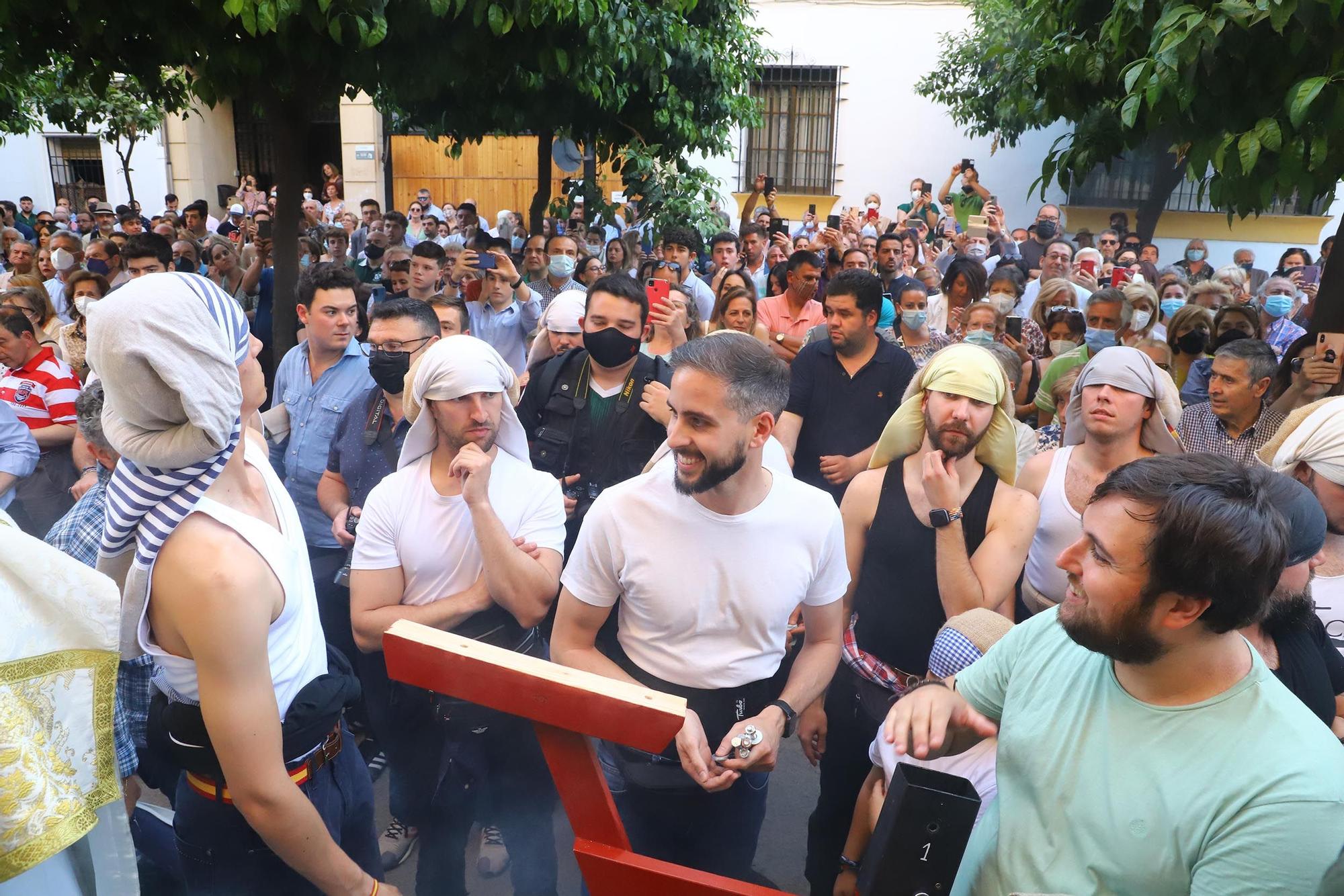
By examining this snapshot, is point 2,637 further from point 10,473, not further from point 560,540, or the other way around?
point 10,473

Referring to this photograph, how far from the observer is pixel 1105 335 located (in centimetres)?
556

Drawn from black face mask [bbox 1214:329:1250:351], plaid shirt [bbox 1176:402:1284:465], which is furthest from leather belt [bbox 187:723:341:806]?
black face mask [bbox 1214:329:1250:351]

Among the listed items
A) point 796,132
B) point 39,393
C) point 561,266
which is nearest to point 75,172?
point 796,132

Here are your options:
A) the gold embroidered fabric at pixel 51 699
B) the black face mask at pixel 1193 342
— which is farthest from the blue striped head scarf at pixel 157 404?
the black face mask at pixel 1193 342

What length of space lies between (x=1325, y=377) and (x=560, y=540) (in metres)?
3.50

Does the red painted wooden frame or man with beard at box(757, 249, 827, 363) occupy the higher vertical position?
man with beard at box(757, 249, 827, 363)

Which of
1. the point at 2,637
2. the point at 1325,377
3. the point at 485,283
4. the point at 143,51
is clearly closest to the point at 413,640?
the point at 2,637

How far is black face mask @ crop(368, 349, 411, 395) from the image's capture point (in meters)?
3.85

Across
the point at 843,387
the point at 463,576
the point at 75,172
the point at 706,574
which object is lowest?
the point at 463,576

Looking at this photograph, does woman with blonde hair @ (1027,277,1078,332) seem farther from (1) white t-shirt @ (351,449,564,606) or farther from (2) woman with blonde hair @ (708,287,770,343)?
(1) white t-shirt @ (351,449,564,606)

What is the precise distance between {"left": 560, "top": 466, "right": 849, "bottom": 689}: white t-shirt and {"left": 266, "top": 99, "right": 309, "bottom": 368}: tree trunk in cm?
498

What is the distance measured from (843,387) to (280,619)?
3.08m

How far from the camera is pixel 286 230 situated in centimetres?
659

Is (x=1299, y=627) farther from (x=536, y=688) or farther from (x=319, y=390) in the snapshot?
(x=319, y=390)
